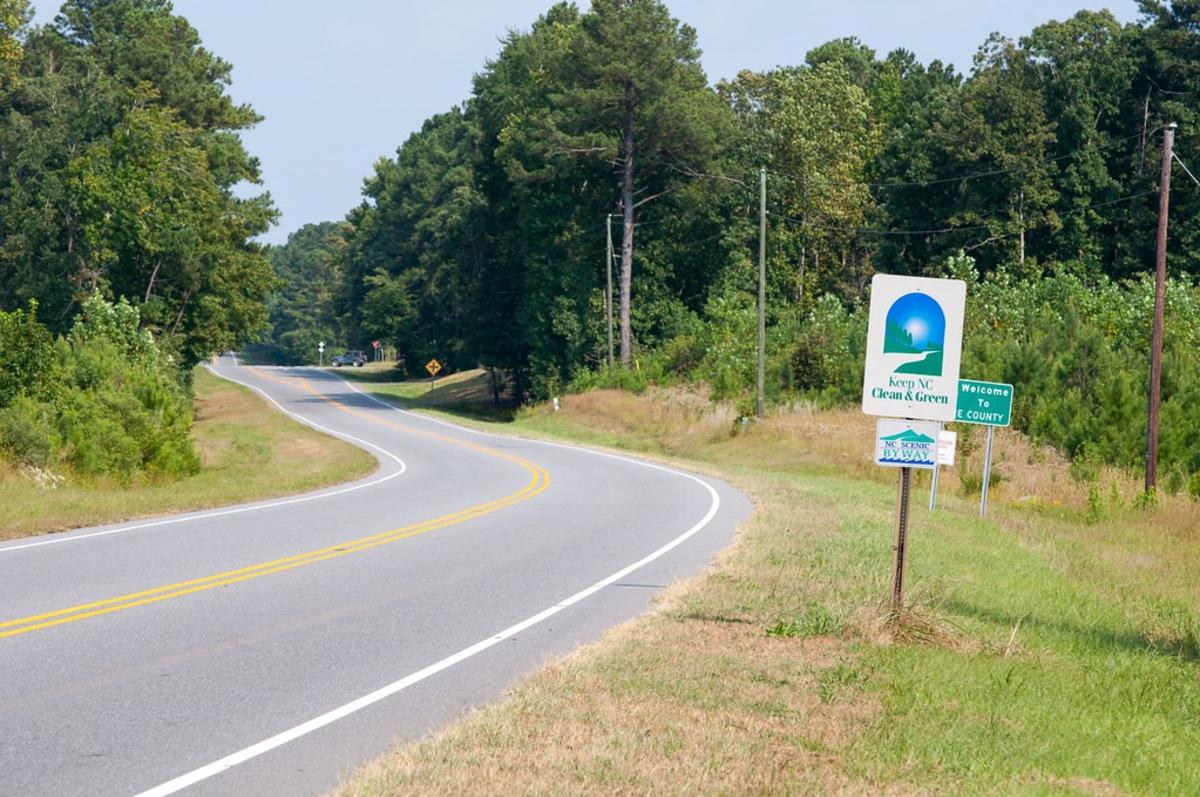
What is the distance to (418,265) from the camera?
10319 centimetres

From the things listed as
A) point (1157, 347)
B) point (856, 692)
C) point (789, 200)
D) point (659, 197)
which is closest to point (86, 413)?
point (856, 692)

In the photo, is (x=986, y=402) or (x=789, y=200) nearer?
(x=986, y=402)

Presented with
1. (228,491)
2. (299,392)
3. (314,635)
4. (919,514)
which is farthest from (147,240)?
(314,635)

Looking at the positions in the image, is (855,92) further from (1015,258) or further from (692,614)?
(692,614)

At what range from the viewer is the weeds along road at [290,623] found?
282 inches

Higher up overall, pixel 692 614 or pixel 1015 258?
pixel 1015 258

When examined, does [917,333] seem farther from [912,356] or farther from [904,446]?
[904,446]

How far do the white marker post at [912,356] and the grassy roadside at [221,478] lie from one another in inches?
448

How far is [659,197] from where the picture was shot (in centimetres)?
6656

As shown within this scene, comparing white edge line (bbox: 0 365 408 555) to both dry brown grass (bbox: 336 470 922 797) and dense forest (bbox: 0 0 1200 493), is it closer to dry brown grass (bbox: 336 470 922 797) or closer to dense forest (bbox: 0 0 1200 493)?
dry brown grass (bbox: 336 470 922 797)

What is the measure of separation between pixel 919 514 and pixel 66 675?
730 inches

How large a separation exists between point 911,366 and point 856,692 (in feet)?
11.0

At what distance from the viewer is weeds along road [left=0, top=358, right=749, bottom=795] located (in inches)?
282

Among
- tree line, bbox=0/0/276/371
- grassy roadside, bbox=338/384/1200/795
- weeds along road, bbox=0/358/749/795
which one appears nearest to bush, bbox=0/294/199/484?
weeds along road, bbox=0/358/749/795
